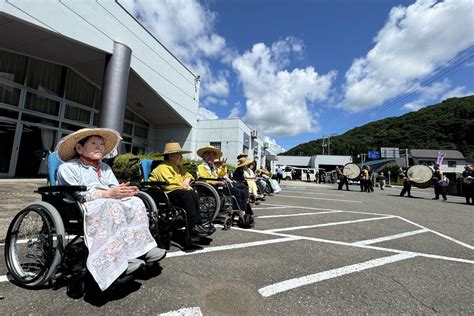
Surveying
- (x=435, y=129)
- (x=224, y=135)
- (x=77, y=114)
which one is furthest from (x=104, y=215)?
(x=435, y=129)

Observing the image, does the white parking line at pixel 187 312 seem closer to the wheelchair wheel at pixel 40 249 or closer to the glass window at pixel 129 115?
the wheelchair wheel at pixel 40 249

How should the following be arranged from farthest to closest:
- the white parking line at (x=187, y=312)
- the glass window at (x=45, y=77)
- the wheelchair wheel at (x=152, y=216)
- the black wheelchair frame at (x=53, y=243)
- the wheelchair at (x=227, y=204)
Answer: the glass window at (x=45, y=77)
the wheelchair at (x=227, y=204)
the wheelchair wheel at (x=152, y=216)
the black wheelchair frame at (x=53, y=243)
the white parking line at (x=187, y=312)

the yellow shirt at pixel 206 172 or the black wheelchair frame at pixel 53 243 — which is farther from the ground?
the yellow shirt at pixel 206 172

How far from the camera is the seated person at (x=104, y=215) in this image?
72.3 inches

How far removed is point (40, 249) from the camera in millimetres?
2082

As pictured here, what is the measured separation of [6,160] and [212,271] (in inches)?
459

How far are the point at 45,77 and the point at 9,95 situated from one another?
71.6 inches

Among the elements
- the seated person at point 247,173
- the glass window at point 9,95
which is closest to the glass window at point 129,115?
the glass window at point 9,95

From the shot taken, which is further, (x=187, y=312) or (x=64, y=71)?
(x=64, y=71)

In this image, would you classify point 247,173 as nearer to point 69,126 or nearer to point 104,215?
point 104,215

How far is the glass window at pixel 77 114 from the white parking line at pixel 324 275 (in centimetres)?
1344

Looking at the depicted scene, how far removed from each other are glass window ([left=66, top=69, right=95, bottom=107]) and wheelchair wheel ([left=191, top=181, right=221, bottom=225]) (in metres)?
11.7

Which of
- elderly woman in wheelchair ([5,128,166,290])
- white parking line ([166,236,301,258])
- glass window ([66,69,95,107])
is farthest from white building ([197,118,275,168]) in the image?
elderly woman in wheelchair ([5,128,166,290])

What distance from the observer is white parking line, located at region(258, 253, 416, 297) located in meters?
2.06
